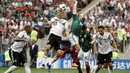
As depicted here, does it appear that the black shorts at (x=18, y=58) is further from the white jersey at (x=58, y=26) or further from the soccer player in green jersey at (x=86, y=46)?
the soccer player in green jersey at (x=86, y=46)

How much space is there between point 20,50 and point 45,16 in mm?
18857

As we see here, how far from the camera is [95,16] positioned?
37438 mm

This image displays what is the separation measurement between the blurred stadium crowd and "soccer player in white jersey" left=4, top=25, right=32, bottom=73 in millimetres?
14045

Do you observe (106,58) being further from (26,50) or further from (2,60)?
(2,60)

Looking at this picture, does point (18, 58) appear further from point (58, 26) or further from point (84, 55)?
point (84, 55)

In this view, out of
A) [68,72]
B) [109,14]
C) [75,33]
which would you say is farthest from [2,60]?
[75,33]

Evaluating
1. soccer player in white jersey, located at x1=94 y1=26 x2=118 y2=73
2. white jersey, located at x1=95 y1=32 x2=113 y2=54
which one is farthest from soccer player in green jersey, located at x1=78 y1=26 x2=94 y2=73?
white jersey, located at x1=95 y1=32 x2=113 y2=54

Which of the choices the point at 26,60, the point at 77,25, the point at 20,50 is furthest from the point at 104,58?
the point at 20,50

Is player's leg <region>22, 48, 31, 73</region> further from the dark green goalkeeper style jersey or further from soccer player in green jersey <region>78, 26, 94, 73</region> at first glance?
the dark green goalkeeper style jersey

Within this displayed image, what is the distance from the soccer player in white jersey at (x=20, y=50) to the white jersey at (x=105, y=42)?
120 inches

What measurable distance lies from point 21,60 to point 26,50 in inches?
17.3

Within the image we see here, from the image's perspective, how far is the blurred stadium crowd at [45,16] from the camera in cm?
3475

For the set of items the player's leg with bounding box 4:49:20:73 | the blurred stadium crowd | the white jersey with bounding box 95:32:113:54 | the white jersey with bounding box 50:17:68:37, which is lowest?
the player's leg with bounding box 4:49:20:73

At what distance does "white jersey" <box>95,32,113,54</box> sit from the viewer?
2086 centimetres
